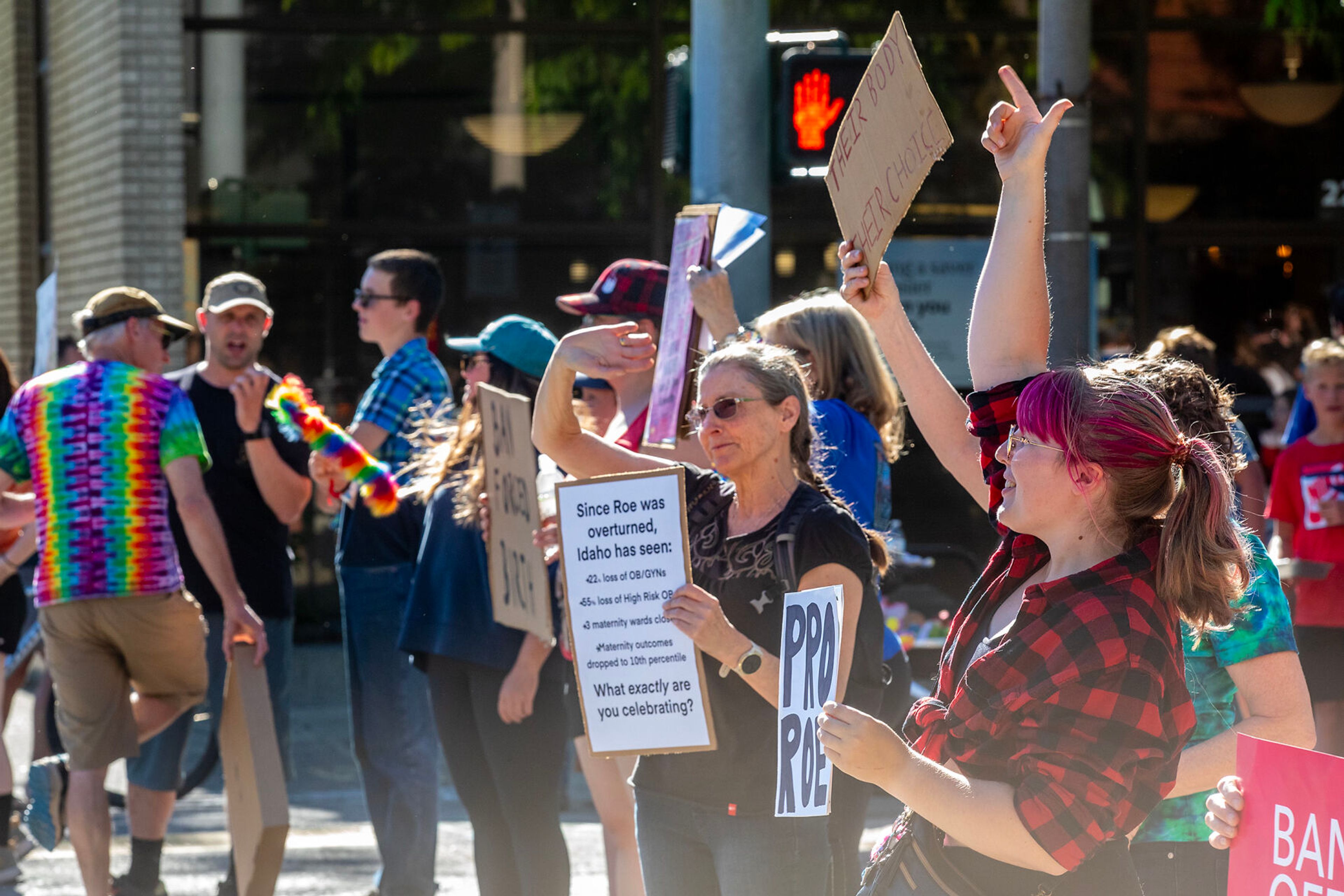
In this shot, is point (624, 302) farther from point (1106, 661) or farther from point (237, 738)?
point (1106, 661)

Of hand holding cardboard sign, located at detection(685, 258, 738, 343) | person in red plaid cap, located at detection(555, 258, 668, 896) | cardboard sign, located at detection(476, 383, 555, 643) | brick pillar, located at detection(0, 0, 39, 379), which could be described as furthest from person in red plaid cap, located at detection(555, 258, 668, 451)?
brick pillar, located at detection(0, 0, 39, 379)

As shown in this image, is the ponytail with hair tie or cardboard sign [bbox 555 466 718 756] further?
cardboard sign [bbox 555 466 718 756]

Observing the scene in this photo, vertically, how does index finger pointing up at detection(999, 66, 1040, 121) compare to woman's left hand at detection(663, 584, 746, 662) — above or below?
above

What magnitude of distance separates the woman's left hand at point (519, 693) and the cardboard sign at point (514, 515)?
5.2 inches

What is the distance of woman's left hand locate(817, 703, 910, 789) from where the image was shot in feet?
7.29

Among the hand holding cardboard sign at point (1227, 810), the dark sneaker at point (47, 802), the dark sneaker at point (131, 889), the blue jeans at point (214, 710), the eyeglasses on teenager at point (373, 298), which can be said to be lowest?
the dark sneaker at point (131, 889)

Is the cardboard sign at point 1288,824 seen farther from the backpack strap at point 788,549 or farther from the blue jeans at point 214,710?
the blue jeans at point 214,710

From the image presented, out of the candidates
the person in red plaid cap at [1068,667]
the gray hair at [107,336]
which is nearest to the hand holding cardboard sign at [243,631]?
the gray hair at [107,336]

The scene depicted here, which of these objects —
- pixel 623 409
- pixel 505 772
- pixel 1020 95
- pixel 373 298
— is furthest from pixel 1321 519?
pixel 1020 95

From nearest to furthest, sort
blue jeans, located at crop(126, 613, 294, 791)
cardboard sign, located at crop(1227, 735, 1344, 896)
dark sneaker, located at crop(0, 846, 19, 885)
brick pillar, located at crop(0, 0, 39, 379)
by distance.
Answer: cardboard sign, located at crop(1227, 735, 1344, 896) < blue jeans, located at crop(126, 613, 294, 791) < dark sneaker, located at crop(0, 846, 19, 885) < brick pillar, located at crop(0, 0, 39, 379)

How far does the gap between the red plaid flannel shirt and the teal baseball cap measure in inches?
102

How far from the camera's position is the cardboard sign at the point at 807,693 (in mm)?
2729

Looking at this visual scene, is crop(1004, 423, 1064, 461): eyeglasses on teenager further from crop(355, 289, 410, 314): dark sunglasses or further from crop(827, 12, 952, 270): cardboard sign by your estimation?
crop(355, 289, 410, 314): dark sunglasses

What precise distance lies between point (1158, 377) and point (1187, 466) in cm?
55
